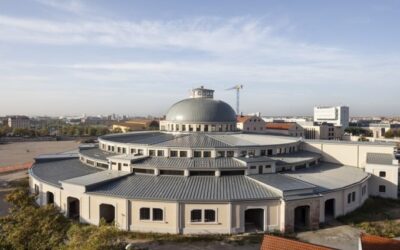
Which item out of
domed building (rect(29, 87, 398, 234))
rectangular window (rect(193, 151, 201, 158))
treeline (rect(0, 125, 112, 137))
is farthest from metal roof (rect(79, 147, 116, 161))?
treeline (rect(0, 125, 112, 137))

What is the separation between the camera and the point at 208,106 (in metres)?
56.0

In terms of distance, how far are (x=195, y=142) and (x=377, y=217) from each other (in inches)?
944

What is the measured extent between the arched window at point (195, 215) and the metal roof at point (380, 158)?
3015 cm

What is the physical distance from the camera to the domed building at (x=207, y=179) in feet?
113

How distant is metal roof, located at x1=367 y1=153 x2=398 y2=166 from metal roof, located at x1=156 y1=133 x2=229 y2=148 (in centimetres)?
2318

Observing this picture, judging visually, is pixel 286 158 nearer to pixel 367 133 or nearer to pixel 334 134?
pixel 334 134

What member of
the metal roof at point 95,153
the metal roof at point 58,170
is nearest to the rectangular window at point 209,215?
the metal roof at point 58,170

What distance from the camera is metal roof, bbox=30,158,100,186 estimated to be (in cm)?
4347

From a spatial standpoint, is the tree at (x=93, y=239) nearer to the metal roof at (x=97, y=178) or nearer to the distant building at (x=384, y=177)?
the metal roof at (x=97, y=178)

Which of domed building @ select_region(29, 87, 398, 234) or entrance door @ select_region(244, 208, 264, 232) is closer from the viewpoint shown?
domed building @ select_region(29, 87, 398, 234)

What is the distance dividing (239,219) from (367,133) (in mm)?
139846

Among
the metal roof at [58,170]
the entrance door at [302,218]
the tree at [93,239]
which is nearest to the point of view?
the tree at [93,239]

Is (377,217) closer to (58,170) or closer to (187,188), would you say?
(187,188)

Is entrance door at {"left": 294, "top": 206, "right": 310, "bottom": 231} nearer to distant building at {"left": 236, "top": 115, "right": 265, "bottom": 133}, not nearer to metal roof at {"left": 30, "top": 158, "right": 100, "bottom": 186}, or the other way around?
metal roof at {"left": 30, "top": 158, "right": 100, "bottom": 186}
